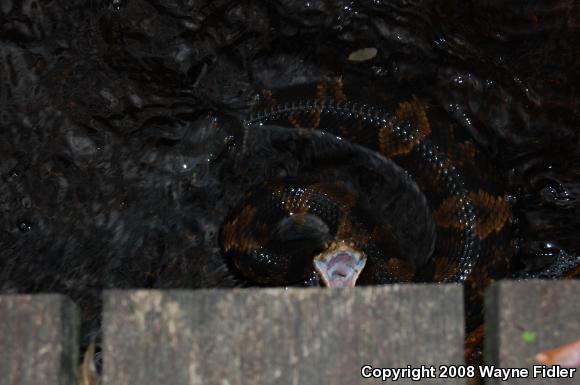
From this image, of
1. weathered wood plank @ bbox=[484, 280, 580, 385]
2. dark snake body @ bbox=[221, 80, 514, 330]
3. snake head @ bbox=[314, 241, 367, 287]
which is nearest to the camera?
weathered wood plank @ bbox=[484, 280, 580, 385]

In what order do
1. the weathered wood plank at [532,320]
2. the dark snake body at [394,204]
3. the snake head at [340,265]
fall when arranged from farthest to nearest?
the dark snake body at [394,204] < the snake head at [340,265] < the weathered wood plank at [532,320]

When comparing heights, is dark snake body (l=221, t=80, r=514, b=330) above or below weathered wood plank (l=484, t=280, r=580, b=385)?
above

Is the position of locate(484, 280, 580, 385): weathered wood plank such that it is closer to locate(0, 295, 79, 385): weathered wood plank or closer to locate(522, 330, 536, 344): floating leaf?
locate(522, 330, 536, 344): floating leaf

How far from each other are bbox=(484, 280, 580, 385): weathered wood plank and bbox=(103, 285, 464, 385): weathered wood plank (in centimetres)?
11

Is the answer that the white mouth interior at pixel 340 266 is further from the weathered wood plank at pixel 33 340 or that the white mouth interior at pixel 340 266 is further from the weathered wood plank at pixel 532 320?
the weathered wood plank at pixel 33 340

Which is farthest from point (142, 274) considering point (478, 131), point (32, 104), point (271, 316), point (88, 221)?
point (478, 131)

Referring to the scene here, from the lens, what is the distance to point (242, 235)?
9.86 ft

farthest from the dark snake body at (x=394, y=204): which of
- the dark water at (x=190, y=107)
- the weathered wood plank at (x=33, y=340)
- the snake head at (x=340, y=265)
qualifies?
the weathered wood plank at (x=33, y=340)

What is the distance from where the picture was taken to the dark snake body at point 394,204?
293 cm

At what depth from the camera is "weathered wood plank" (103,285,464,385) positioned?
5.88ft

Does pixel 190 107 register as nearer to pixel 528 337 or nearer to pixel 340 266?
pixel 340 266

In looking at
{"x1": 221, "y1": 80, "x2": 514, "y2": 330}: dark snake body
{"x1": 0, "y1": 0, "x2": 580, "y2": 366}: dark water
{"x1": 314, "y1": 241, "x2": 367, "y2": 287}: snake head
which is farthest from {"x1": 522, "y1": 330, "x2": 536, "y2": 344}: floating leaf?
{"x1": 0, "y1": 0, "x2": 580, "y2": 366}: dark water

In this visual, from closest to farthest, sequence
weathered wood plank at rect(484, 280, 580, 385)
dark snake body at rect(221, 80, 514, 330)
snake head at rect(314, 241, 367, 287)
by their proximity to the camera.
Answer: weathered wood plank at rect(484, 280, 580, 385) < snake head at rect(314, 241, 367, 287) < dark snake body at rect(221, 80, 514, 330)

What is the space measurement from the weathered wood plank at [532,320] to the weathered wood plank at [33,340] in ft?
3.65
